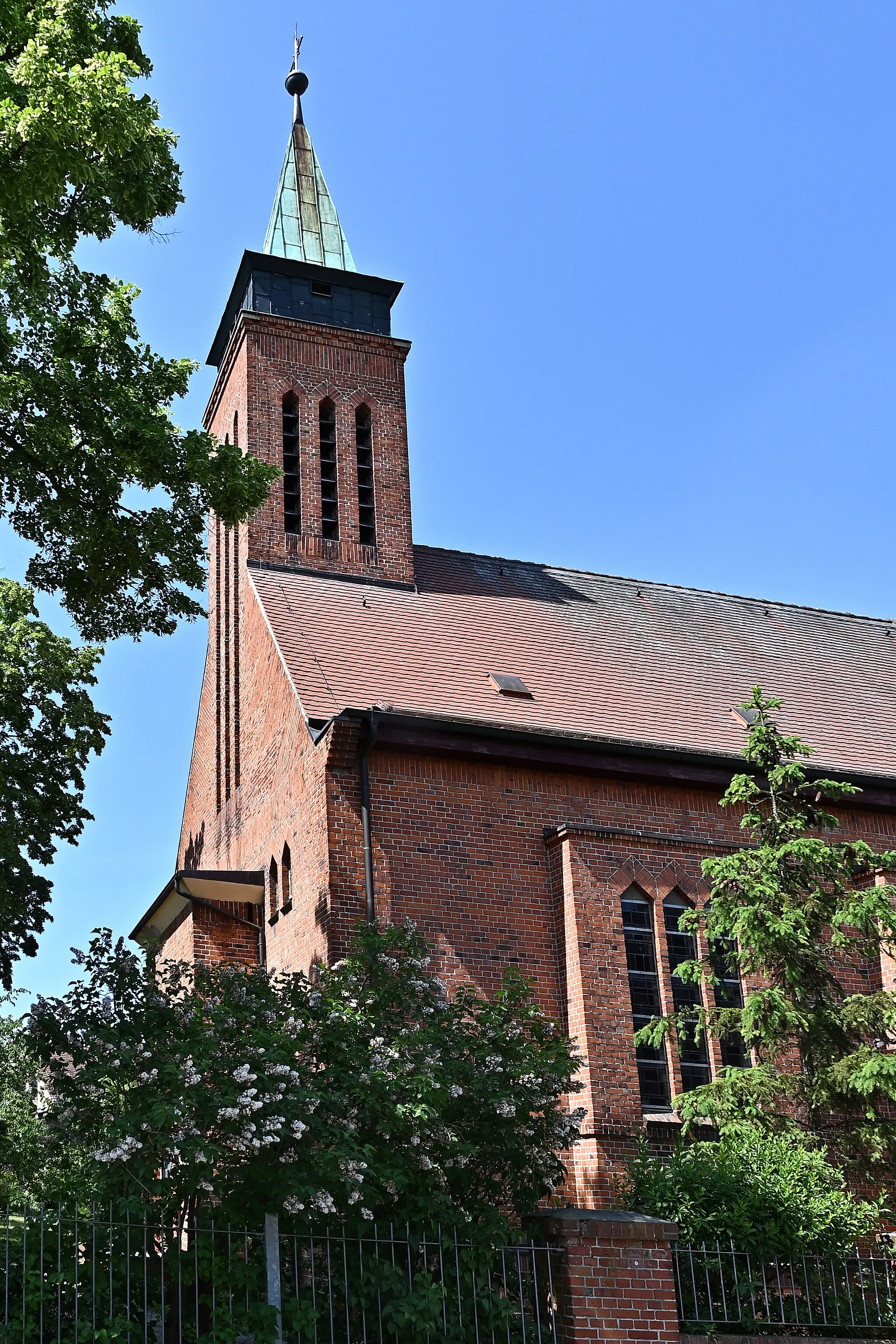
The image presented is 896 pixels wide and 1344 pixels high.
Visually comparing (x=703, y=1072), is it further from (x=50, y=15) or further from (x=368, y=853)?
(x=50, y=15)

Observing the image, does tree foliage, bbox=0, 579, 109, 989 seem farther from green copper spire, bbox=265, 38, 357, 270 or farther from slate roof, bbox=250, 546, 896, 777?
green copper spire, bbox=265, 38, 357, 270

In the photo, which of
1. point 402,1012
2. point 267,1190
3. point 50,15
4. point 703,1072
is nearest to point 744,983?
point 703,1072

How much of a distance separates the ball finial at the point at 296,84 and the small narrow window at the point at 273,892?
17.5 meters

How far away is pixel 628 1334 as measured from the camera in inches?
378

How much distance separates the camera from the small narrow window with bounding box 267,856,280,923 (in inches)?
676

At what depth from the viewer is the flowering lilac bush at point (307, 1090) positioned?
28.7 feet

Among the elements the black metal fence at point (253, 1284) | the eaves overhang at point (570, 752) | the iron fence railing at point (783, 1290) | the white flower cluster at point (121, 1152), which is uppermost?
the eaves overhang at point (570, 752)

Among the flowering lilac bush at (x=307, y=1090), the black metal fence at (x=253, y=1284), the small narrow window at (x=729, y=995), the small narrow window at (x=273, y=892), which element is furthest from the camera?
the small narrow window at (x=273, y=892)

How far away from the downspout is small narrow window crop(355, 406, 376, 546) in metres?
6.69

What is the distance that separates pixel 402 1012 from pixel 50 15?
8.84 m

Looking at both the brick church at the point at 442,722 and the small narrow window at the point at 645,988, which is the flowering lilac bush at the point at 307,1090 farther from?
the small narrow window at the point at 645,988

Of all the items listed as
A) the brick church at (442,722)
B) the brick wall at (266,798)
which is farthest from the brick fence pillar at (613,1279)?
the brick wall at (266,798)

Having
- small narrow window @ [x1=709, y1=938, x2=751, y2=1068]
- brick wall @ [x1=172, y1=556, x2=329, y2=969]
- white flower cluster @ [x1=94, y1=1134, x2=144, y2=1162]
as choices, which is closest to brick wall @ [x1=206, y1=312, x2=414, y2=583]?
brick wall @ [x1=172, y1=556, x2=329, y2=969]

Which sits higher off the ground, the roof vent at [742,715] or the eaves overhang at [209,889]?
the roof vent at [742,715]
